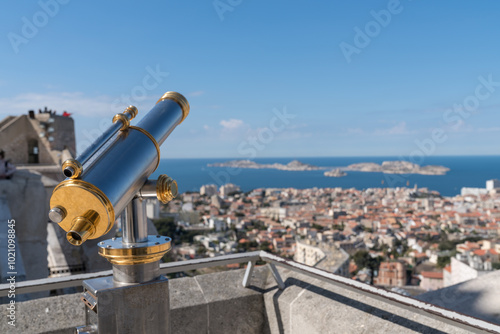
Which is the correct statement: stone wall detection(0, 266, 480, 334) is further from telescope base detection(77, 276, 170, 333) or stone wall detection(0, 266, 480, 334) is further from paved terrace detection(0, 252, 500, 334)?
telescope base detection(77, 276, 170, 333)

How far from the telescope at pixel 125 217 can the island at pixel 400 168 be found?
55076 millimetres

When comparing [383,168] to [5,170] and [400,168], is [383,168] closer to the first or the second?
[400,168]

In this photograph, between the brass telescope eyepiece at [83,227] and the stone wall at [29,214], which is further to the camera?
the stone wall at [29,214]

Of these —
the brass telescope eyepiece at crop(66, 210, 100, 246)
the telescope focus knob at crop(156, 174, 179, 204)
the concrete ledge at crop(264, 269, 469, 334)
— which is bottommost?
the concrete ledge at crop(264, 269, 469, 334)

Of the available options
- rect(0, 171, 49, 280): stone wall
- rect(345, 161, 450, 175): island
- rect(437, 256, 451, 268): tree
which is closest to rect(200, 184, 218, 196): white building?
rect(437, 256, 451, 268): tree

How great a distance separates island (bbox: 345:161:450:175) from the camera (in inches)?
2173

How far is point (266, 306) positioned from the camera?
6.74 ft

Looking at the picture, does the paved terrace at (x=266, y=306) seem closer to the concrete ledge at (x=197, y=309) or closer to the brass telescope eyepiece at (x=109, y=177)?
the concrete ledge at (x=197, y=309)

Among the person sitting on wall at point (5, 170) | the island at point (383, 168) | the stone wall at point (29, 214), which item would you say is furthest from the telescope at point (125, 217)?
the island at point (383, 168)

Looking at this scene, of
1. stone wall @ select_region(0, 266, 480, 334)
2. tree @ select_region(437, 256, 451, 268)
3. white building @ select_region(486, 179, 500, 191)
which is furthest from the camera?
white building @ select_region(486, 179, 500, 191)

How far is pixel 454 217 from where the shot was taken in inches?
1276

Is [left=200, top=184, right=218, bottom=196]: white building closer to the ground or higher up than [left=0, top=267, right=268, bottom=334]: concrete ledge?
closer to the ground

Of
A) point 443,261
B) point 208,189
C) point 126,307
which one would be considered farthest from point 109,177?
point 208,189

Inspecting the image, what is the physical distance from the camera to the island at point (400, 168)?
55203 mm
